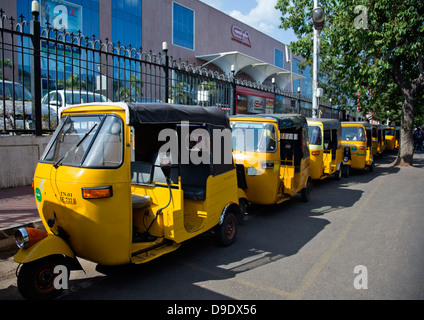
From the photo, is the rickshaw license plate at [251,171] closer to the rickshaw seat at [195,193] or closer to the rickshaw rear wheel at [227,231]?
the rickshaw rear wheel at [227,231]

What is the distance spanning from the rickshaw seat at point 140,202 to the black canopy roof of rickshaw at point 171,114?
1064 mm

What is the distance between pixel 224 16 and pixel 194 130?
1340 inches

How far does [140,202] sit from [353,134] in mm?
12046

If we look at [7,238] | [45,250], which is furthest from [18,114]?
[45,250]

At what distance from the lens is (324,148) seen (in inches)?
448

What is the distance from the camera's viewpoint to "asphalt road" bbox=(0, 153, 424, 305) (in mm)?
3738

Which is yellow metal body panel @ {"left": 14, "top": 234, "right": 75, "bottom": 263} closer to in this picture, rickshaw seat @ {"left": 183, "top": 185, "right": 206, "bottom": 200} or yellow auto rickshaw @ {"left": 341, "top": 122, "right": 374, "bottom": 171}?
rickshaw seat @ {"left": 183, "top": 185, "right": 206, "bottom": 200}

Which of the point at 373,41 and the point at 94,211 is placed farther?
the point at 373,41

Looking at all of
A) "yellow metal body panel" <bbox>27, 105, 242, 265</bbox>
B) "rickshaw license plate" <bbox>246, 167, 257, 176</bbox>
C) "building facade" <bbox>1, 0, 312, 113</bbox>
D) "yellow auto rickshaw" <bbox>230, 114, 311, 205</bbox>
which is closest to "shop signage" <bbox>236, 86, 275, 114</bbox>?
"building facade" <bbox>1, 0, 312, 113</bbox>

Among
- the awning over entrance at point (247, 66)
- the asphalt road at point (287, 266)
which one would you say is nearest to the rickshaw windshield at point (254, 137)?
the asphalt road at point (287, 266)

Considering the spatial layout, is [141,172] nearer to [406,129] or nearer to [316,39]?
[316,39]

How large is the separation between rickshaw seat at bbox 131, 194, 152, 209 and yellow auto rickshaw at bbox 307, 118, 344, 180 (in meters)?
7.21
